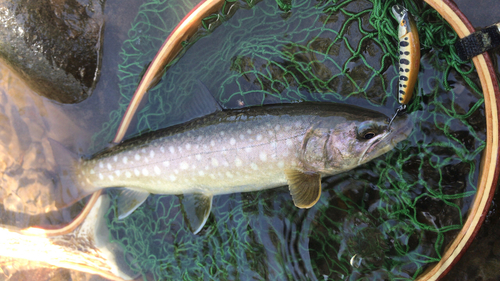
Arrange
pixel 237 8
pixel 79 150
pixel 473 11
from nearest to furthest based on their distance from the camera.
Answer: pixel 473 11
pixel 237 8
pixel 79 150

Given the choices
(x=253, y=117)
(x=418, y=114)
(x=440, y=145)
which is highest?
(x=418, y=114)

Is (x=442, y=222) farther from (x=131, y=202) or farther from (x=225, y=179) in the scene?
(x=131, y=202)

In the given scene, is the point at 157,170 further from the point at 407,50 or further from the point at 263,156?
the point at 407,50

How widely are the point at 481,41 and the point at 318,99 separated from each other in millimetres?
1057

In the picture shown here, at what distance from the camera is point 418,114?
2.16m

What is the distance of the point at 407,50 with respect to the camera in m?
1.90

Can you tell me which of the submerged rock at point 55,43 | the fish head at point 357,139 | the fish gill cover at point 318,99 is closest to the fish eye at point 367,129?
the fish head at point 357,139

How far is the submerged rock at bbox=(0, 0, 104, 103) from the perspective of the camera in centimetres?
274

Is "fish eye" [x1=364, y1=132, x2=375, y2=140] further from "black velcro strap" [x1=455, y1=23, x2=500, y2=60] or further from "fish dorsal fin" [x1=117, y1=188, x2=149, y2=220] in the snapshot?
"fish dorsal fin" [x1=117, y1=188, x2=149, y2=220]

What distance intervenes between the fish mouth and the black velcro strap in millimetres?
539

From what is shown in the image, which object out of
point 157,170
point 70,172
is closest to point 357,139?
point 157,170

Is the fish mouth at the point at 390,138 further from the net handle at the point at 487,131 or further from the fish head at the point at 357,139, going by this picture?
the net handle at the point at 487,131

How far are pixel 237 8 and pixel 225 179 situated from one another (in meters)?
1.45

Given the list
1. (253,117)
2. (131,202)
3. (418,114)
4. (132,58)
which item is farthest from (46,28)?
(418,114)
